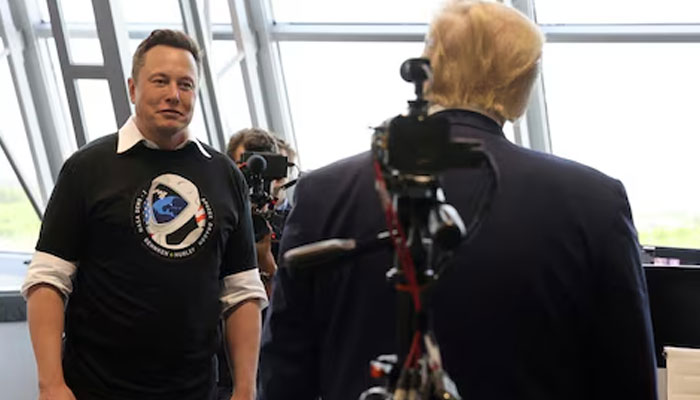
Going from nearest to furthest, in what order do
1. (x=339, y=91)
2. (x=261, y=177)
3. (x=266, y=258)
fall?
(x=261, y=177), (x=266, y=258), (x=339, y=91)

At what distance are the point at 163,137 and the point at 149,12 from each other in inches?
160

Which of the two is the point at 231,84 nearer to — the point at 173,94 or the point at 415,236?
the point at 173,94

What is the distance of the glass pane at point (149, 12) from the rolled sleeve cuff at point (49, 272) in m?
4.07

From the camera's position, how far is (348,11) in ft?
19.1

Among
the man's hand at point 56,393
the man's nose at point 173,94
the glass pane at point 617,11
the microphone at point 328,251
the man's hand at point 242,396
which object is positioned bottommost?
the man's hand at point 242,396

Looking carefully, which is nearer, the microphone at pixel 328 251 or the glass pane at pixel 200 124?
the microphone at pixel 328 251

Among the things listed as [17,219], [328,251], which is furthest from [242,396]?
[17,219]

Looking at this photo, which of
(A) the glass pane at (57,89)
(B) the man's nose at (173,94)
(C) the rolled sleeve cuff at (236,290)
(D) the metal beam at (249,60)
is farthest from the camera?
(A) the glass pane at (57,89)

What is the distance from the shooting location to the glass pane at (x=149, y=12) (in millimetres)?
6031

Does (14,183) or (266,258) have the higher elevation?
(14,183)

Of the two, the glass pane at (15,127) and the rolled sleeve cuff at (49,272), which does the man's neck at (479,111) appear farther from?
the glass pane at (15,127)

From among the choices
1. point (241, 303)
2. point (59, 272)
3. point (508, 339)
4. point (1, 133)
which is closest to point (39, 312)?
point (59, 272)

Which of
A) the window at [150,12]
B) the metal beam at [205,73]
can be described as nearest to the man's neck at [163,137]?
the metal beam at [205,73]

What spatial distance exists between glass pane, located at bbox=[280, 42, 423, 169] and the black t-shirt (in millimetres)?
3415
